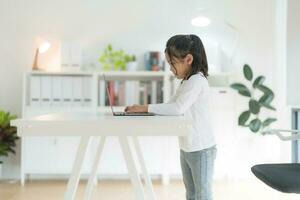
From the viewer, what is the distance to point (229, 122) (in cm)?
331

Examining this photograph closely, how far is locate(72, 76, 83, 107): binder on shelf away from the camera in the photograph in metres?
3.24

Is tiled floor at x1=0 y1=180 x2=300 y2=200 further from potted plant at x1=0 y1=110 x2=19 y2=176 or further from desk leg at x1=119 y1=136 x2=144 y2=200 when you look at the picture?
desk leg at x1=119 y1=136 x2=144 y2=200

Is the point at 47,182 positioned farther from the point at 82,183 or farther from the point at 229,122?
the point at 229,122

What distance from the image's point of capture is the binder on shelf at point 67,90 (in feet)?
10.6

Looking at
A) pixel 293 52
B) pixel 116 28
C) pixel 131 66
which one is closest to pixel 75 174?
pixel 131 66

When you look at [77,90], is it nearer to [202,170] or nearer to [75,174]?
[75,174]

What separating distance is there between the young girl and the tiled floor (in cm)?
129

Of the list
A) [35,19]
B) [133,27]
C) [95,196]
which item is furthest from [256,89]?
[35,19]

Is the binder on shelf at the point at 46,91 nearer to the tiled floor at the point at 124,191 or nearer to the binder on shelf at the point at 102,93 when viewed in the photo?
the binder on shelf at the point at 102,93

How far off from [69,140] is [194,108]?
1.91 meters

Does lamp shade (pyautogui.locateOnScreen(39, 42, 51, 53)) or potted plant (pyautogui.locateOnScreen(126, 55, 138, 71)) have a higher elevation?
lamp shade (pyautogui.locateOnScreen(39, 42, 51, 53))

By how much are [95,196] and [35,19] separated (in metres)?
1.85

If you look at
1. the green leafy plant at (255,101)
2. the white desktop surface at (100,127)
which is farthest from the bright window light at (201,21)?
the white desktop surface at (100,127)

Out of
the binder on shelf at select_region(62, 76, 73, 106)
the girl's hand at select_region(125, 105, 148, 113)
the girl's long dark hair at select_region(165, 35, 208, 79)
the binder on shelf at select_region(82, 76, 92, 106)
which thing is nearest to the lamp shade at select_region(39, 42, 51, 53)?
the binder on shelf at select_region(62, 76, 73, 106)
